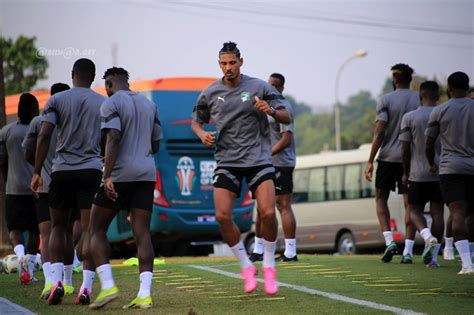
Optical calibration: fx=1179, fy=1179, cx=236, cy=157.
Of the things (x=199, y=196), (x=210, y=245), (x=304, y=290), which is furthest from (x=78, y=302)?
(x=210, y=245)

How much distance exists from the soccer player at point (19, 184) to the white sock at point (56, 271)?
8.28ft

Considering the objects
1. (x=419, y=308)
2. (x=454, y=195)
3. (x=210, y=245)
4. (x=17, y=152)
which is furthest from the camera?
(x=210, y=245)

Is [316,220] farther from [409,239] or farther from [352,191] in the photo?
[409,239]

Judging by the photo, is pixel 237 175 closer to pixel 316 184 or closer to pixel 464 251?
pixel 464 251

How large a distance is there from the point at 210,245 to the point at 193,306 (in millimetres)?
18075

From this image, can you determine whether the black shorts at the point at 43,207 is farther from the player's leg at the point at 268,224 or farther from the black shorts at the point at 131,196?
the player's leg at the point at 268,224

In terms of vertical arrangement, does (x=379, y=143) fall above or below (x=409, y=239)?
above

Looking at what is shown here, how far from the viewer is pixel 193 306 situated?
10.2 metres

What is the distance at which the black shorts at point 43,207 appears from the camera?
41.2ft

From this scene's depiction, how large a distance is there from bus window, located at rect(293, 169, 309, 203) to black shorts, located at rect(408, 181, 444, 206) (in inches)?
765

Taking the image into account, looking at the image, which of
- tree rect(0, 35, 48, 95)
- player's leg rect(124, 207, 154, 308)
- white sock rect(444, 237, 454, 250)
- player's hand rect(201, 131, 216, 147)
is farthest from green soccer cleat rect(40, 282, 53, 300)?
tree rect(0, 35, 48, 95)

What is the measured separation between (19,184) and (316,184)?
66.5 feet

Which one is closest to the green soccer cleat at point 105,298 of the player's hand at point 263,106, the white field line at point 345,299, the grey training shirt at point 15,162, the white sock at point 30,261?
the white field line at point 345,299

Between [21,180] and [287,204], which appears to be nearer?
[21,180]
